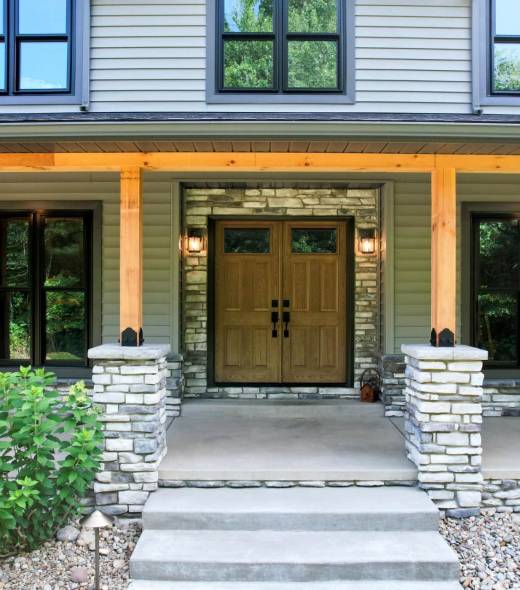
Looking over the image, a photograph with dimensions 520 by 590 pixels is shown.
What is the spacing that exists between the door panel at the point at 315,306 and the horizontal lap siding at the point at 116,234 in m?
1.43

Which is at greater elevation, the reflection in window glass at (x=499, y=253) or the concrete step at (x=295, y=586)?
the reflection in window glass at (x=499, y=253)

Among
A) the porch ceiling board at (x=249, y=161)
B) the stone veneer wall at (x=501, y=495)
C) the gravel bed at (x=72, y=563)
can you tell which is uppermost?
the porch ceiling board at (x=249, y=161)

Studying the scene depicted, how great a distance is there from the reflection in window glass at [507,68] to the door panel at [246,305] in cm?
285

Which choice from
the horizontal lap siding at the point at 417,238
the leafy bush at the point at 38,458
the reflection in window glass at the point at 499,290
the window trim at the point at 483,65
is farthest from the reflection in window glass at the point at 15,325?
the window trim at the point at 483,65

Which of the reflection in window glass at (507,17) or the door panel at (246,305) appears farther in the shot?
the door panel at (246,305)

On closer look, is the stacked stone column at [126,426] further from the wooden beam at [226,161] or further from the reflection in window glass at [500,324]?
the reflection in window glass at [500,324]

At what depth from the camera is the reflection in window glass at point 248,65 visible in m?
5.59

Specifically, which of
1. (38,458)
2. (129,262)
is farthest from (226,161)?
(38,458)

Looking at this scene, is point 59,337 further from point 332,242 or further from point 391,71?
point 391,71

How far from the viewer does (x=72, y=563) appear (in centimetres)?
346

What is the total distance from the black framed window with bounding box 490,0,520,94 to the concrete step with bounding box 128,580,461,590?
4844 mm

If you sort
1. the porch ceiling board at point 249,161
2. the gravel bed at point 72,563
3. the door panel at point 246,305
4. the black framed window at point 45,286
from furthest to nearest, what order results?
the door panel at point 246,305 → the black framed window at point 45,286 → the porch ceiling board at point 249,161 → the gravel bed at point 72,563

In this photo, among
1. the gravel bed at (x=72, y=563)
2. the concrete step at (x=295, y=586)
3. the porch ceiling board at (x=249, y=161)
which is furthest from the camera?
the porch ceiling board at (x=249, y=161)

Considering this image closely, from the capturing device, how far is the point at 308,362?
6.33m
